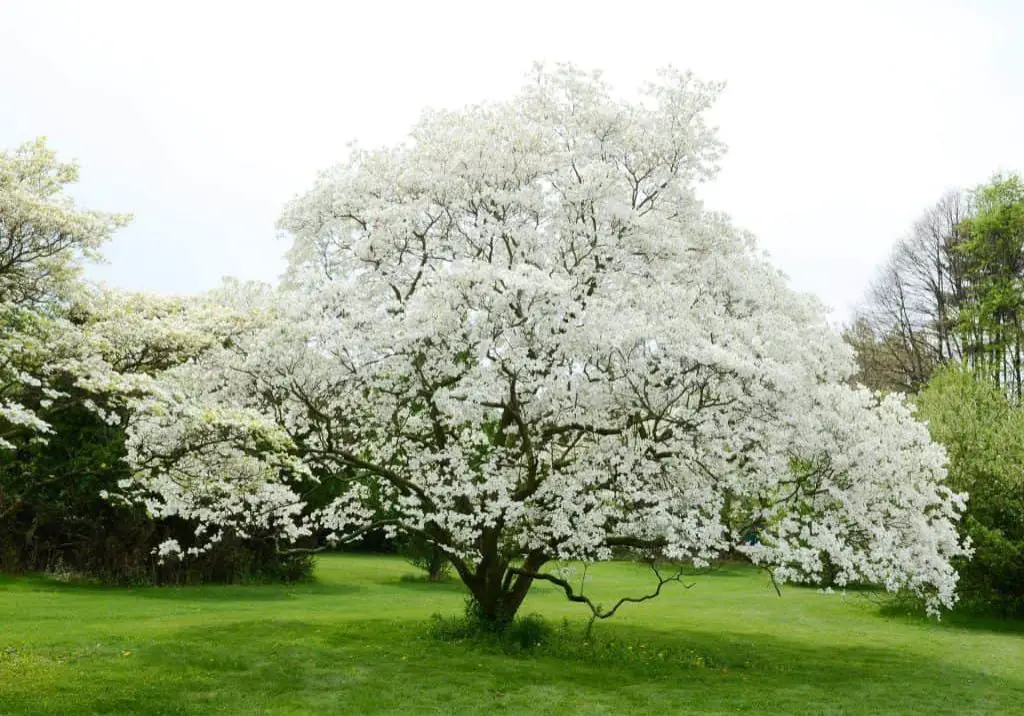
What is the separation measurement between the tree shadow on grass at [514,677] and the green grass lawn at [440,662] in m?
0.05

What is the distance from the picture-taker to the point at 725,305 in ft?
58.7

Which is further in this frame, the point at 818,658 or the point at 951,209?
the point at 951,209

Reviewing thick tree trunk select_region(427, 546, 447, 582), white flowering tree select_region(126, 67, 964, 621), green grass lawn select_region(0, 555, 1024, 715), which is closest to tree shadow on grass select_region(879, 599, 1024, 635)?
green grass lawn select_region(0, 555, 1024, 715)

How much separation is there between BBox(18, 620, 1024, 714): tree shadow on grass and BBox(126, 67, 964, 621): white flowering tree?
6.37 ft

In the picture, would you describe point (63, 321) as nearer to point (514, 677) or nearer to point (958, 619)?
point (514, 677)

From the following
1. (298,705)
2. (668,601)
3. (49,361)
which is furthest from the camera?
(668,601)

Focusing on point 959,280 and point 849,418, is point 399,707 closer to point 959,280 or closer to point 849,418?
point 849,418

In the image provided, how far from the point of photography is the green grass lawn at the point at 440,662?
14703mm

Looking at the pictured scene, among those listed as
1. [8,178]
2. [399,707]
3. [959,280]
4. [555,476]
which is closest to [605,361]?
[555,476]

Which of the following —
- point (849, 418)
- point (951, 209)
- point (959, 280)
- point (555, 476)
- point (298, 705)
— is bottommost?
point (298, 705)

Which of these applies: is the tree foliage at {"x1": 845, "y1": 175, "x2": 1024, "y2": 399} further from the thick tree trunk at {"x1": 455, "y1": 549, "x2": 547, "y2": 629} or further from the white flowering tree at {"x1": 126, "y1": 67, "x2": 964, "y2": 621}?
the thick tree trunk at {"x1": 455, "y1": 549, "x2": 547, "y2": 629}

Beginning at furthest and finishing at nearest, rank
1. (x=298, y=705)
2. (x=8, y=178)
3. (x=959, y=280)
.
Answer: (x=959, y=280)
(x=8, y=178)
(x=298, y=705)

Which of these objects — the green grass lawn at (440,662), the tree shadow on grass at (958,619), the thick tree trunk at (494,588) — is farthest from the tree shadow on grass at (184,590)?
the tree shadow on grass at (958,619)

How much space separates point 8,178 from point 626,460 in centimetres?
1288
